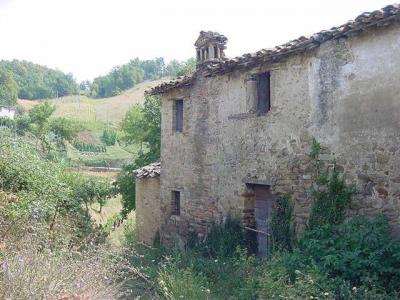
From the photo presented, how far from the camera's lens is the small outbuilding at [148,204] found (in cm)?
1477

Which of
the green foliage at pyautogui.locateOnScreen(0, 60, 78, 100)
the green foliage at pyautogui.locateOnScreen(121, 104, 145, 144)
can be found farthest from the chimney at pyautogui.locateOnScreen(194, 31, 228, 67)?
the green foliage at pyautogui.locateOnScreen(0, 60, 78, 100)

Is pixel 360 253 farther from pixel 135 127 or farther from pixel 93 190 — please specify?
pixel 135 127

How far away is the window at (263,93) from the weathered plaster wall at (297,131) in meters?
0.24

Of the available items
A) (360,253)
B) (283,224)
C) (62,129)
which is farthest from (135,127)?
(360,253)

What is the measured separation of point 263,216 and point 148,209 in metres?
5.95

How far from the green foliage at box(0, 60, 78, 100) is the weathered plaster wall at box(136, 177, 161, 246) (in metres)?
67.9

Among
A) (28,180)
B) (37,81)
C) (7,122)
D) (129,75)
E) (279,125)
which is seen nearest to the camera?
(279,125)

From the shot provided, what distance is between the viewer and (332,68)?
27.7 feet

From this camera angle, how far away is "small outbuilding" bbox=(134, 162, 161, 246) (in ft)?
48.4

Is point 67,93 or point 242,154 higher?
point 67,93

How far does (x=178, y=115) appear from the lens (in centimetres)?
1339

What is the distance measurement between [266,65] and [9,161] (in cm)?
581

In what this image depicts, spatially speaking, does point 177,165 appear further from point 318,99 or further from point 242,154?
point 318,99

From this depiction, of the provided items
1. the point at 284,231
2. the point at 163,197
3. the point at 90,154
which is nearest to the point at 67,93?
the point at 90,154
